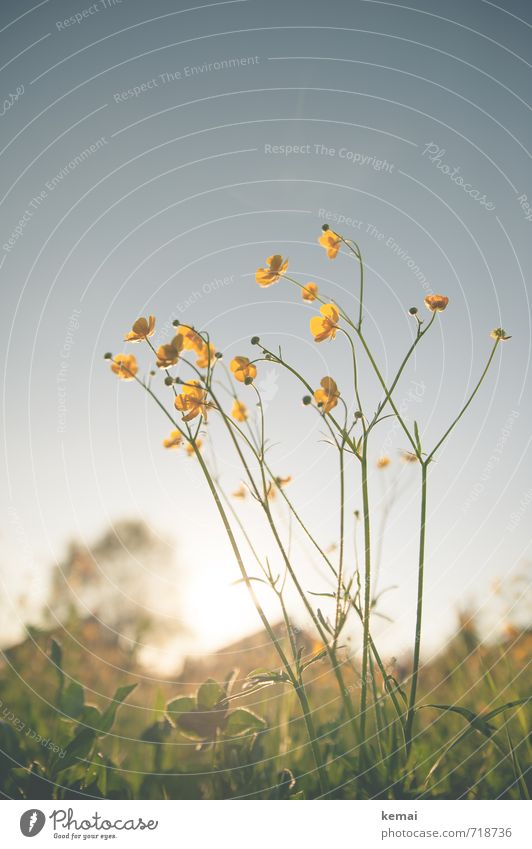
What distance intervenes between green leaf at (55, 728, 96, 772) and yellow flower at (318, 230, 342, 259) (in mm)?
2001

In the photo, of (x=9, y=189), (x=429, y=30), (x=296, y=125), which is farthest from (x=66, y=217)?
(x=429, y=30)

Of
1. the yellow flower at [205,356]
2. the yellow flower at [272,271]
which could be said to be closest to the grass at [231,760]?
the yellow flower at [205,356]

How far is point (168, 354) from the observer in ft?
5.92

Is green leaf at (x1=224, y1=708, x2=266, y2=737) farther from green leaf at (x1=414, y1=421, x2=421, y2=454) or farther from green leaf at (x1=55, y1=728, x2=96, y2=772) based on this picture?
green leaf at (x1=414, y1=421, x2=421, y2=454)

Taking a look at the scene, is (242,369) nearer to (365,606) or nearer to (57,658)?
(365,606)

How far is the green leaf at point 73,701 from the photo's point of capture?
6.35 feet

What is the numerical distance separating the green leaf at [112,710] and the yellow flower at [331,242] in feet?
6.18

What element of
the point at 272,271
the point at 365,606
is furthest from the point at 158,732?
the point at 272,271

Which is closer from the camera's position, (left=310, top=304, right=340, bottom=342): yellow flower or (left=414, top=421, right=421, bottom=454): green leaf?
(left=414, top=421, right=421, bottom=454): green leaf

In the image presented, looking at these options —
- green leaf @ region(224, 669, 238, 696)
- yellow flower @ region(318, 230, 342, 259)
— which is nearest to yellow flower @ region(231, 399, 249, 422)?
yellow flower @ region(318, 230, 342, 259)

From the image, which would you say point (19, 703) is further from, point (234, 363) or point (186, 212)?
point (186, 212)

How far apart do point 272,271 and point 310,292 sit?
0.17m

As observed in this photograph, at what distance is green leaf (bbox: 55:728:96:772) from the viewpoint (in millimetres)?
1729

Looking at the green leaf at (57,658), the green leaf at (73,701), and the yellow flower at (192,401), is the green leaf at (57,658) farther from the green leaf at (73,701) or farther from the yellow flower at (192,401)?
the yellow flower at (192,401)
